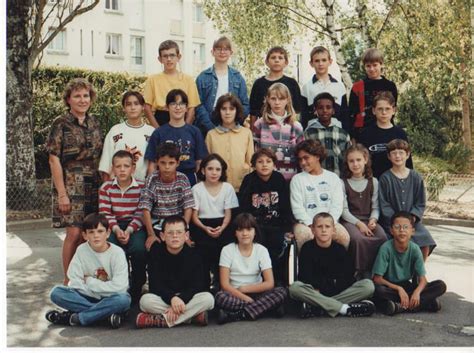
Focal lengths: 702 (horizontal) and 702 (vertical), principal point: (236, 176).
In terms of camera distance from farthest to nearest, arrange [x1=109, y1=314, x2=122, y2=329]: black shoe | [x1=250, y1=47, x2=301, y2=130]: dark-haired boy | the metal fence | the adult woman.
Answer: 1. the metal fence
2. [x1=250, y1=47, x2=301, y2=130]: dark-haired boy
3. the adult woman
4. [x1=109, y1=314, x2=122, y2=329]: black shoe

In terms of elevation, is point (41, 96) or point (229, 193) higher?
point (41, 96)

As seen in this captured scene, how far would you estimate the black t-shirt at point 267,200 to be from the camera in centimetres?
646

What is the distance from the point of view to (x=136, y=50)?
33.8m

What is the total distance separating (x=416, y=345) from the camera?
16.8 ft

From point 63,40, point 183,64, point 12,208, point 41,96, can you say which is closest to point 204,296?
point 12,208

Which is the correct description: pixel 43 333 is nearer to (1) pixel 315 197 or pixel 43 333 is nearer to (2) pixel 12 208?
(1) pixel 315 197

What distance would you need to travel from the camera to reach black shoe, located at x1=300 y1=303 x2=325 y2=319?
580 cm

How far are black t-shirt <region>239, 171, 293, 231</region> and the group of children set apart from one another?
10 mm

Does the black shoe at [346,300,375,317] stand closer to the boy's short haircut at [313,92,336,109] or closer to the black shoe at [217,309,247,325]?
the black shoe at [217,309,247,325]

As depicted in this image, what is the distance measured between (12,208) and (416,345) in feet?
30.9

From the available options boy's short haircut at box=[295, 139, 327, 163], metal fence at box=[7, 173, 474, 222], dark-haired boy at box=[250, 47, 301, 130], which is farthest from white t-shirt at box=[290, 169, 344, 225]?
metal fence at box=[7, 173, 474, 222]

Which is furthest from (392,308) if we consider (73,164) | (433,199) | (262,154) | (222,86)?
(433,199)

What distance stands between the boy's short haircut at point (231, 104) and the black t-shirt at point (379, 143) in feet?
4.30

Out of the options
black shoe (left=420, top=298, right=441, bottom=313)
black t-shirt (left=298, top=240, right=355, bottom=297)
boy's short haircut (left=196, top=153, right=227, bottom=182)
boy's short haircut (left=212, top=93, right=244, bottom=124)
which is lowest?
black shoe (left=420, top=298, right=441, bottom=313)
